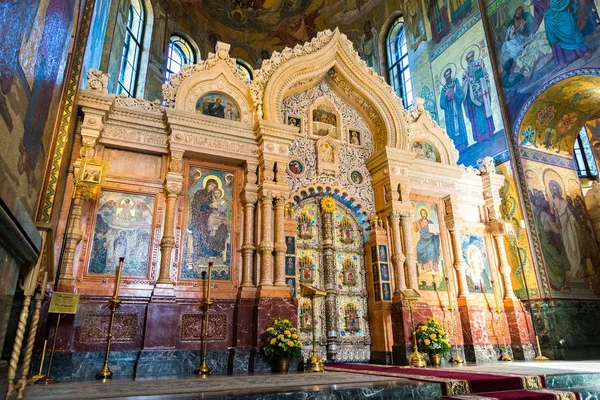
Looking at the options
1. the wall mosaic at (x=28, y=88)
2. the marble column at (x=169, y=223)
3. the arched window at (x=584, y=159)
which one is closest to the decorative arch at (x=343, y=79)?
the marble column at (x=169, y=223)

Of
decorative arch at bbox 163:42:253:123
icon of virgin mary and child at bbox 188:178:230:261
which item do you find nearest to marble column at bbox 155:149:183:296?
icon of virgin mary and child at bbox 188:178:230:261

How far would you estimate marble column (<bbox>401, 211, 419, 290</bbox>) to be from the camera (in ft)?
33.3

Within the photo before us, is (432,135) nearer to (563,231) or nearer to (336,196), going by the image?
(336,196)

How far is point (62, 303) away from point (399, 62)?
55.9 ft

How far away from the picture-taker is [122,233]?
829 centimetres

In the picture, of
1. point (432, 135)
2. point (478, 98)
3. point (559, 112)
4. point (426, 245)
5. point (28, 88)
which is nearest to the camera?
point (28, 88)

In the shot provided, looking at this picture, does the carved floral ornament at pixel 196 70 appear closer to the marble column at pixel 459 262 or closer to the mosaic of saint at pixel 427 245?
the mosaic of saint at pixel 427 245

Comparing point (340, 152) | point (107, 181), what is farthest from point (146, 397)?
point (340, 152)

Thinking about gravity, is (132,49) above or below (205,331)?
above

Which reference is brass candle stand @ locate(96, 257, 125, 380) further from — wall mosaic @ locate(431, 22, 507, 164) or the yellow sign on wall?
wall mosaic @ locate(431, 22, 507, 164)

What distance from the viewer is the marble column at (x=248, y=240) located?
8.74m

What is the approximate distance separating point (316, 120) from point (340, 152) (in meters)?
1.12

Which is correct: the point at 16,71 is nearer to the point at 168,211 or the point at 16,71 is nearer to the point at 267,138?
the point at 168,211

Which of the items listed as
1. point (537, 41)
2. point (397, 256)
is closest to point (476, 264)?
point (397, 256)
